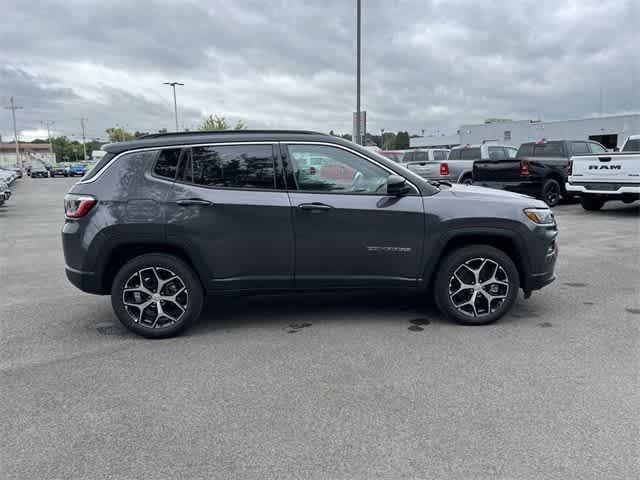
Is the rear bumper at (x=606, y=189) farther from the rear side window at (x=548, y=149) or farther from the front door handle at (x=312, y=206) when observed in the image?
the front door handle at (x=312, y=206)

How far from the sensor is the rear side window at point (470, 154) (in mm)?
18453

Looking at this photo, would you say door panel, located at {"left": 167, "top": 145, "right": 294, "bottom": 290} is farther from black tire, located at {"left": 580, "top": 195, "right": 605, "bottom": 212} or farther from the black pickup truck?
black tire, located at {"left": 580, "top": 195, "right": 605, "bottom": 212}

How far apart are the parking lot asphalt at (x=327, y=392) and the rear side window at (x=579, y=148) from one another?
1083cm

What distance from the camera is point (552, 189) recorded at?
1466cm

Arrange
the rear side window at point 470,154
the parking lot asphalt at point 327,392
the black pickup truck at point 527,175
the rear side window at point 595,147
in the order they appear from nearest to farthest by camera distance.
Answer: the parking lot asphalt at point 327,392, the black pickup truck at point 527,175, the rear side window at point 595,147, the rear side window at point 470,154

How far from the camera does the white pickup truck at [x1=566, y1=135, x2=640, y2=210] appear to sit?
11539 mm

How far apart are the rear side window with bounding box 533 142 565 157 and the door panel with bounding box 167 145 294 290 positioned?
13138mm

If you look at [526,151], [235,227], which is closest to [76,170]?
[526,151]

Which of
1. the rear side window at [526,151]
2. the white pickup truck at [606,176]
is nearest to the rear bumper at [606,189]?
the white pickup truck at [606,176]

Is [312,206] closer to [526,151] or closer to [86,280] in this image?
[86,280]

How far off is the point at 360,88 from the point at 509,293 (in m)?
14.5

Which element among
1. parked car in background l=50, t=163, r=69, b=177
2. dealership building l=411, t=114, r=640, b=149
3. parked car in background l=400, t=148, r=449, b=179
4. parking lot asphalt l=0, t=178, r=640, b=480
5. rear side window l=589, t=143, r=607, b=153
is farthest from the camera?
parked car in background l=50, t=163, r=69, b=177

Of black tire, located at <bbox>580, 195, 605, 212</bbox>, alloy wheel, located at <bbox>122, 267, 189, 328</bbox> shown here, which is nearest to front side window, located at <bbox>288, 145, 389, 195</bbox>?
alloy wheel, located at <bbox>122, 267, 189, 328</bbox>

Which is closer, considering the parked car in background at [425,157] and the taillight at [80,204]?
the taillight at [80,204]
